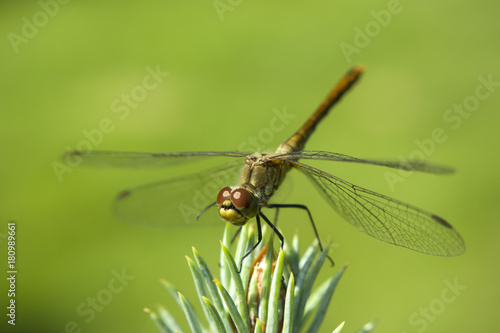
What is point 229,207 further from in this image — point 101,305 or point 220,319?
point 101,305

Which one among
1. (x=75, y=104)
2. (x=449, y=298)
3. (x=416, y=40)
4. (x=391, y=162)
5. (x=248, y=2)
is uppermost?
(x=248, y=2)

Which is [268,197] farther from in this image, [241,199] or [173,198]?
[173,198]

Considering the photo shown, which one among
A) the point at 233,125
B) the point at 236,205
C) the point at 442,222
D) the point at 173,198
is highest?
the point at 233,125

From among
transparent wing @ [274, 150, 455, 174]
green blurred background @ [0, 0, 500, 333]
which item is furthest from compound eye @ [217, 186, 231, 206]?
green blurred background @ [0, 0, 500, 333]

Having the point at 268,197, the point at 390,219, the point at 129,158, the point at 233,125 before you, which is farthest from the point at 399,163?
the point at 233,125

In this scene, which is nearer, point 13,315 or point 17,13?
point 13,315

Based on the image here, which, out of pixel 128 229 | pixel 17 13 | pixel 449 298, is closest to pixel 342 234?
pixel 449 298

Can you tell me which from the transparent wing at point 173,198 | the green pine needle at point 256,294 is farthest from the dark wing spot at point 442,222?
the transparent wing at point 173,198
